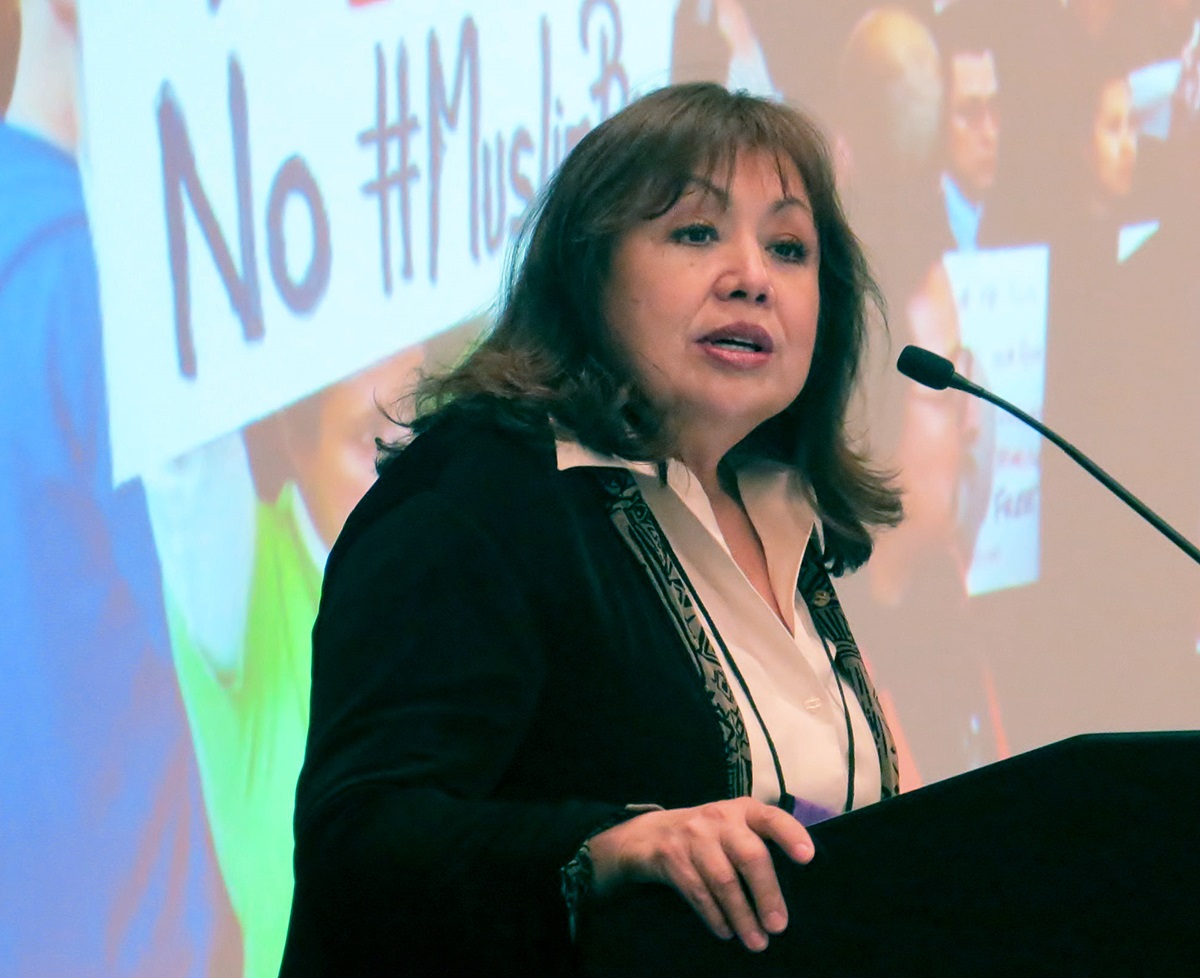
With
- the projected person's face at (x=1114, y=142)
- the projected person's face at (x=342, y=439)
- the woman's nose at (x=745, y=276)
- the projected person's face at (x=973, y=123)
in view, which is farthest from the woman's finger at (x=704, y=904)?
the projected person's face at (x=1114, y=142)

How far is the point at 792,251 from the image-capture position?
1.35 meters

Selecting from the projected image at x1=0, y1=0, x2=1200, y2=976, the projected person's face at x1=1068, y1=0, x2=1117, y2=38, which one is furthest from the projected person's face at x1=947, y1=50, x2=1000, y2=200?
the projected person's face at x1=1068, y1=0, x2=1117, y2=38

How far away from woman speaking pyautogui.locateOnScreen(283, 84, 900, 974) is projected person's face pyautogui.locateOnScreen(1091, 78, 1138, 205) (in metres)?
2.02

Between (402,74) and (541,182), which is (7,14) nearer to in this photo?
(402,74)

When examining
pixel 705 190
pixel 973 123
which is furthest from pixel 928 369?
pixel 973 123

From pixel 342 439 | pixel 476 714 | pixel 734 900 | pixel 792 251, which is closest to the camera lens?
pixel 734 900

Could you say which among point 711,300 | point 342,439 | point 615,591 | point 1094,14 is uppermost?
point 1094,14

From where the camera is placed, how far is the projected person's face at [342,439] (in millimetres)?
1858

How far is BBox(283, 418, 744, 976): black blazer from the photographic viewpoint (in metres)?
0.86

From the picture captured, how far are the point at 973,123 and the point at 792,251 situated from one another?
1.87 metres

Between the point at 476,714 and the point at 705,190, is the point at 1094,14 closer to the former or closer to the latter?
the point at 705,190

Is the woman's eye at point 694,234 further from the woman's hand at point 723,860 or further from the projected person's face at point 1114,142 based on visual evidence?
the projected person's face at point 1114,142

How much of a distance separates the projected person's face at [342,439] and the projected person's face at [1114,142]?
1.95m

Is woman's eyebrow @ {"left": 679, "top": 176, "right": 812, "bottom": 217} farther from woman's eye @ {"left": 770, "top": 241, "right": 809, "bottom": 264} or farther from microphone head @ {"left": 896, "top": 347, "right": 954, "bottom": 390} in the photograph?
microphone head @ {"left": 896, "top": 347, "right": 954, "bottom": 390}
